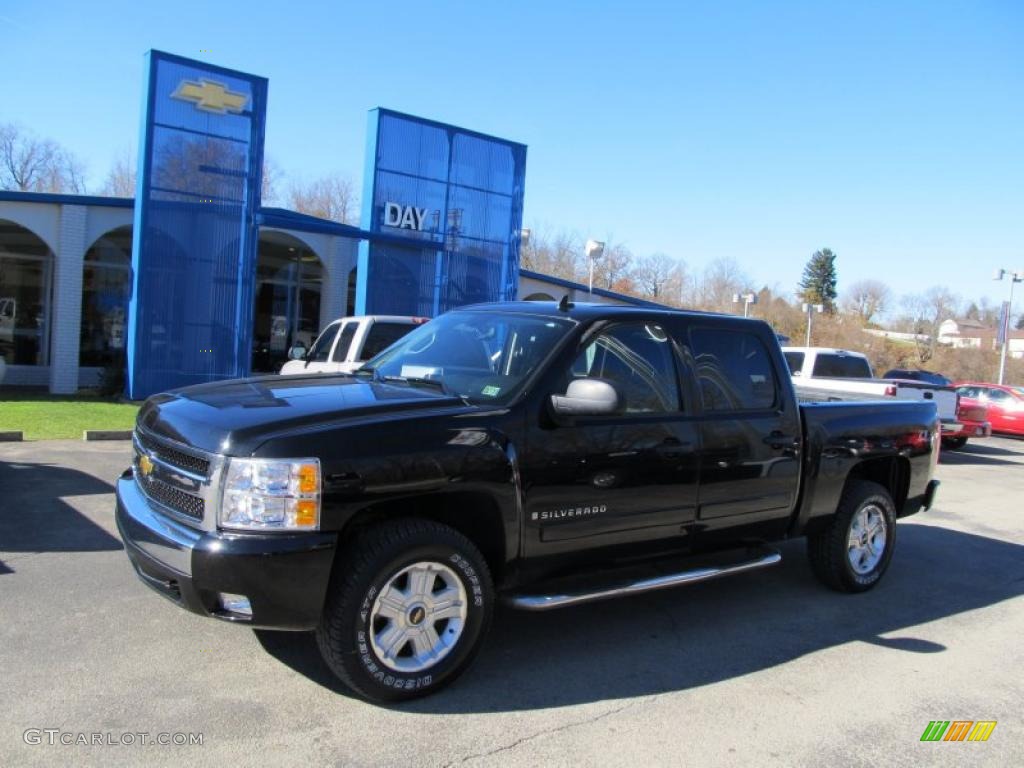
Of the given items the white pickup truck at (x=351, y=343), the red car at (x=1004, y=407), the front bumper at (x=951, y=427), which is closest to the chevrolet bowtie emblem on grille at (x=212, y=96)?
the white pickup truck at (x=351, y=343)

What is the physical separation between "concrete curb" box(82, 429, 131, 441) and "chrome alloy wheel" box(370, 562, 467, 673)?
883 centimetres

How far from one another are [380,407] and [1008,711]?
11.7 ft

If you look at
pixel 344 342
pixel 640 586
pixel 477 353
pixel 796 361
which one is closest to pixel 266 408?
pixel 477 353

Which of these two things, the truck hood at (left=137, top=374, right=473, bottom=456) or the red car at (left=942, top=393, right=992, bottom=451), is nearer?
the truck hood at (left=137, top=374, right=473, bottom=456)

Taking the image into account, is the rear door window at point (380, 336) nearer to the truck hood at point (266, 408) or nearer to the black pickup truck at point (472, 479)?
the black pickup truck at point (472, 479)

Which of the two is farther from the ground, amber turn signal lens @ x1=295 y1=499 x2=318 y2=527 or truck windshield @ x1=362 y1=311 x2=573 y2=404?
truck windshield @ x1=362 y1=311 x2=573 y2=404

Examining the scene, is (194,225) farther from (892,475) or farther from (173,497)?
(892,475)

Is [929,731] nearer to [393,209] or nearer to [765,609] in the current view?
[765,609]

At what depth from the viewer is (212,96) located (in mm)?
15555

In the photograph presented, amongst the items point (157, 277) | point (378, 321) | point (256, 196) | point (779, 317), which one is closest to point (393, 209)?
point (256, 196)

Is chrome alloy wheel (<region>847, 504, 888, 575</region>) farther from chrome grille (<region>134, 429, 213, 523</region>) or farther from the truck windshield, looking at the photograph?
chrome grille (<region>134, 429, 213, 523</region>)

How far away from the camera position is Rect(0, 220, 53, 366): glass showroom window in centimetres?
1905

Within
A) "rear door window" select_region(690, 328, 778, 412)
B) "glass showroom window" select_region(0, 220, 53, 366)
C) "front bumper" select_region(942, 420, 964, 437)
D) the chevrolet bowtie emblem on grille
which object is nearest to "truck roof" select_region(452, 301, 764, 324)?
"rear door window" select_region(690, 328, 778, 412)

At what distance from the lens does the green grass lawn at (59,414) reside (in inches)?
447
